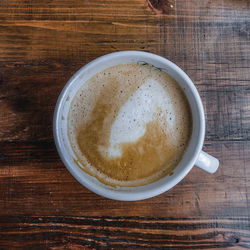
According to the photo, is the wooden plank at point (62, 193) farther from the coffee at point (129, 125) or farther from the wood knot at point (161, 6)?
the wood knot at point (161, 6)

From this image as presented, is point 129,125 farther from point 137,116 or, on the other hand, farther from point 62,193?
point 62,193

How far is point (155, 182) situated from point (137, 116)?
0.50 feet

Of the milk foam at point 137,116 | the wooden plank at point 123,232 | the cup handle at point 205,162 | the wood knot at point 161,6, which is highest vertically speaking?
the wood knot at point 161,6

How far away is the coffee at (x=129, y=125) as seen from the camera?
68 centimetres

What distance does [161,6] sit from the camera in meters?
0.82

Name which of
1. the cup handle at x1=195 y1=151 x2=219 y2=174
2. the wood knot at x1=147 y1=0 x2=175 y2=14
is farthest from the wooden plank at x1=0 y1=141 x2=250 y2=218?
the wood knot at x1=147 y1=0 x2=175 y2=14

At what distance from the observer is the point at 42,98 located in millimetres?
792

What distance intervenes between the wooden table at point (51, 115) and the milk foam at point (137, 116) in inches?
6.5

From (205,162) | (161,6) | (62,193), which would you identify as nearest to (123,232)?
(62,193)

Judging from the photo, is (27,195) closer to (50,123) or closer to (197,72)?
(50,123)

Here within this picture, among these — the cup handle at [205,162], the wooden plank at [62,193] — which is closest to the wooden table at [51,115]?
the wooden plank at [62,193]

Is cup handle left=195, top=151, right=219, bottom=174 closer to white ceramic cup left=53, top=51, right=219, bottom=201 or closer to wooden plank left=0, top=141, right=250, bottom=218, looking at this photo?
white ceramic cup left=53, top=51, right=219, bottom=201

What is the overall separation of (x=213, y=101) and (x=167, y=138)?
208 mm

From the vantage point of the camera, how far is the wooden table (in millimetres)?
790
